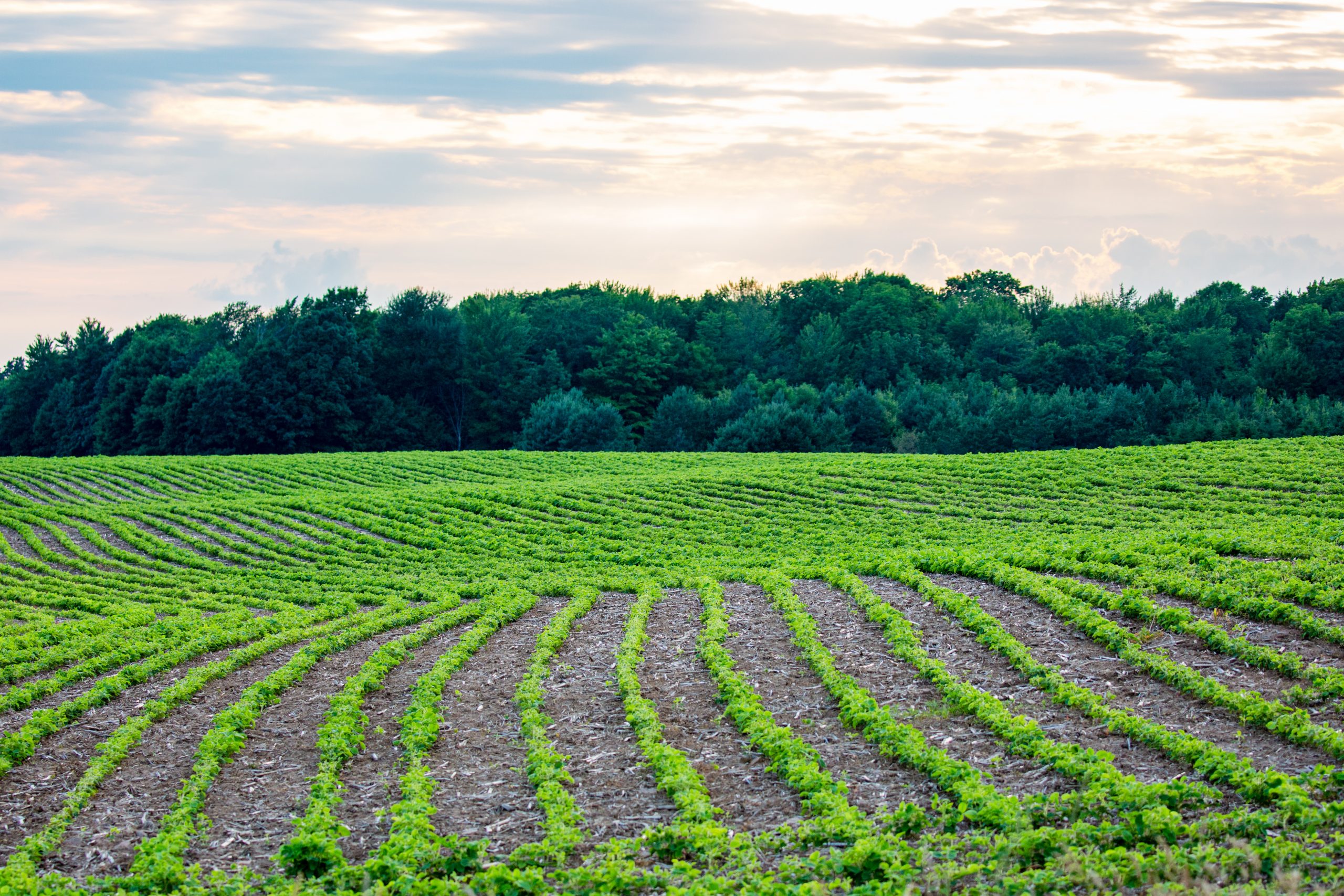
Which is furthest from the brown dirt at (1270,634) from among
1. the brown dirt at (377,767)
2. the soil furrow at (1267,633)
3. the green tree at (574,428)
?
the green tree at (574,428)

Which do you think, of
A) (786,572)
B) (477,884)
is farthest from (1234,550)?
(477,884)

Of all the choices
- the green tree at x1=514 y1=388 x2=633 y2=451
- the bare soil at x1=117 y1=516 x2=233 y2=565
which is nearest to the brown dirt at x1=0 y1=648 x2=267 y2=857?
the bare soil at x1=117 y1=516 x2=233 y2=565

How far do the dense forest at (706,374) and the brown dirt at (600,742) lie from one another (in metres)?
40.0

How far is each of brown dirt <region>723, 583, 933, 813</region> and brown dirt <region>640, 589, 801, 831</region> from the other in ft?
1.74

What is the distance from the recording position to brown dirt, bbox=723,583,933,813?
833 cm

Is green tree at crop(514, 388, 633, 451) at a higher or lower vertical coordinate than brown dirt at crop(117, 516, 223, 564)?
higher

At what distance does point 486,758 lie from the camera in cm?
957

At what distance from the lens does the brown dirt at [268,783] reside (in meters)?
7.88

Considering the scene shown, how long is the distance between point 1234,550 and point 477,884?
42.1 ft

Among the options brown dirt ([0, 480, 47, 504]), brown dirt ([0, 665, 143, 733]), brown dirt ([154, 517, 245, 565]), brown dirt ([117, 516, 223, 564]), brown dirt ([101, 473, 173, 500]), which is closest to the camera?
brown dirt ([0, 665, 143, 733])

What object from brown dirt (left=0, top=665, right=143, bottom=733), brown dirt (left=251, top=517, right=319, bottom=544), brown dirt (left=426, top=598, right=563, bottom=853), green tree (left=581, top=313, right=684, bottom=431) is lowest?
brown dirt (left=0, top=665, right=143, bottom=733)

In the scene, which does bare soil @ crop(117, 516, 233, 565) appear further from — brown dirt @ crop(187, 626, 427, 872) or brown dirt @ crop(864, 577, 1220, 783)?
brown dirt @ crop(864, 577, 1220, 783)

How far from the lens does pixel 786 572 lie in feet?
57.1

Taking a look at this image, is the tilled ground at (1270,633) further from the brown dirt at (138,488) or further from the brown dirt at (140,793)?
the brown dirt at (138,488)
